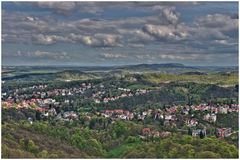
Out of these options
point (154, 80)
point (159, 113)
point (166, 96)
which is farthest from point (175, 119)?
point (154, 80)

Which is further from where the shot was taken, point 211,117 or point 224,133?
point 211,117

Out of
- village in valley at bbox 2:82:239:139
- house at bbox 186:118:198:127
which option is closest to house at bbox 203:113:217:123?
village in valley at bbox 2:82:239:139

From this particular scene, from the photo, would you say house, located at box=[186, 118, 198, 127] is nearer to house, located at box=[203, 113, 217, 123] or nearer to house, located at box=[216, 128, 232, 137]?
house, located at box=[203, 113, 217, 123]

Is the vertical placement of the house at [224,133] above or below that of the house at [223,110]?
below

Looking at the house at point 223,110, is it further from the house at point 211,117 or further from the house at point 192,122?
the house at point 192,122

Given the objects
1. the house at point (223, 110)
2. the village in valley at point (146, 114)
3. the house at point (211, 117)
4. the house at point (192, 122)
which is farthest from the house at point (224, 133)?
the house at point (223, 110)

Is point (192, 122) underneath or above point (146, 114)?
underneath

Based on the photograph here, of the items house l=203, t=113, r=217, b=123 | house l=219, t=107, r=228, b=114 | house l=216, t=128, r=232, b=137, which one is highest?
house l=219, t=107, r=228, b=114

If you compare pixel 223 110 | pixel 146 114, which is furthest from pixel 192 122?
pixel 223 110

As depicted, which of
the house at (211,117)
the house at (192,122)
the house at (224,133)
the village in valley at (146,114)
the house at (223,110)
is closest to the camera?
the house at (224,133)

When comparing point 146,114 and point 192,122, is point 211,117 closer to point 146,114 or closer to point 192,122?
point 192,122

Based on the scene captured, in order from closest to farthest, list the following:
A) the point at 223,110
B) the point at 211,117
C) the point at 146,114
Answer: the point at 211,117, the point at 146,114, the point at 223,110

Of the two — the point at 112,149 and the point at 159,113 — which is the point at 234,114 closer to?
the point at 159,113
